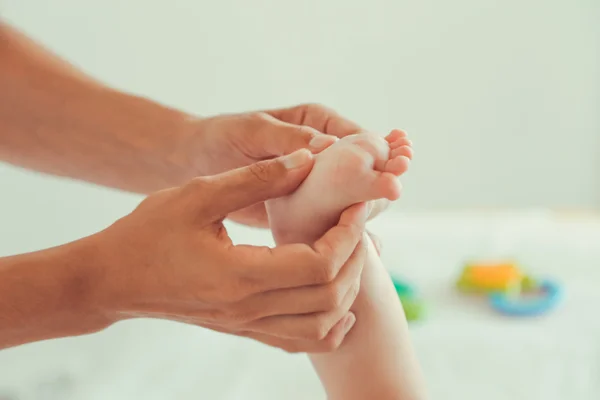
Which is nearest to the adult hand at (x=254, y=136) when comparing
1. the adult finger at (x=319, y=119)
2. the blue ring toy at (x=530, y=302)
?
the adult finger at (x=319, y=119)

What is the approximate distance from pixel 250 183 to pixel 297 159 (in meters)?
0.07

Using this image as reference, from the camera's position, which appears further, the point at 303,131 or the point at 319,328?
the point at 303,131

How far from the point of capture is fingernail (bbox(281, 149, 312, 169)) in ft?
2.00

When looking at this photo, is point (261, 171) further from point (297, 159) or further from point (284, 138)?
point (284, 138)

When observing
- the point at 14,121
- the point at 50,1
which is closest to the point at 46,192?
the point at 50,1

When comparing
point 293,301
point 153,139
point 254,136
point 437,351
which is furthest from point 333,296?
point 437,351

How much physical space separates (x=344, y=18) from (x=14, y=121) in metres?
0.95

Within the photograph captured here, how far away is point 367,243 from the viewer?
0.69 metres

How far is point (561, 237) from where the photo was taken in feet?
4.19

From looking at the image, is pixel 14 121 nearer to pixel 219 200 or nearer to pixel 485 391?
pixel 219 200

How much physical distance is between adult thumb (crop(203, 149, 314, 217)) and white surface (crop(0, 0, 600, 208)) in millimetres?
948

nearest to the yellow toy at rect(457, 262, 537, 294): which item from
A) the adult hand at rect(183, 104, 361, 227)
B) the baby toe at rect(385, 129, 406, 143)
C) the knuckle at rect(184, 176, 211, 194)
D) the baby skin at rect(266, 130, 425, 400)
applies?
the baby skin at rect(266, 130, 425, 400)

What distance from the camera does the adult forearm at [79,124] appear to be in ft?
2.79

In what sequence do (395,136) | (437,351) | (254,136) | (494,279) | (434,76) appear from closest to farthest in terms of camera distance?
1. (395,136)
2. (254,136)
3. (437,351)
4. (494,279)
5. (434,76)
